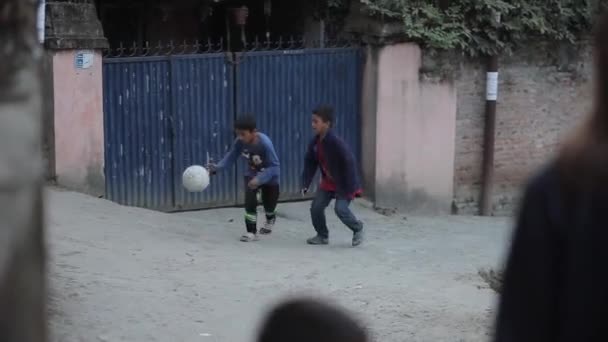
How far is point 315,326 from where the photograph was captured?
278 cm

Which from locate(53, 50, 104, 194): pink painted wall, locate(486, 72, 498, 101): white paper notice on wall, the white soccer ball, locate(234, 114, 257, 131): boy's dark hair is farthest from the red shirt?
locate(486, 72, 498, 101): white paper notice on wall

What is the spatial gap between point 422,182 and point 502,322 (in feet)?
38.3

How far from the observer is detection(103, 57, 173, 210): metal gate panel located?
12.2 meters

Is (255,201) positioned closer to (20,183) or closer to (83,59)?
(83,59)

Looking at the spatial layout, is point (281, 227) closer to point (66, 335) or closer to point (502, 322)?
point (66, 335)

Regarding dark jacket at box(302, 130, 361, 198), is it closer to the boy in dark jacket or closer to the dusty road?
the boy in dark jacket

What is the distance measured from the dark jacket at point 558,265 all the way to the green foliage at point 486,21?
11.2 metres

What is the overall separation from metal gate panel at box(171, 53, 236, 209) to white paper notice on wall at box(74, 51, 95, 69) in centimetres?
103

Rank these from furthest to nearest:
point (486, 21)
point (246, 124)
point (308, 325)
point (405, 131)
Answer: point (486, 21) < point (405, 131) < point (246, 124) < point (308, 325)

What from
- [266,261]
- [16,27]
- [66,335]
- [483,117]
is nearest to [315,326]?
[16,27]

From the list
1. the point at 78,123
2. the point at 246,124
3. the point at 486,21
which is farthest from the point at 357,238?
the point at 486,21

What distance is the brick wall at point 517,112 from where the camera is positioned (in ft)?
46.0

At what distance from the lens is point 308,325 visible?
9.14 ft

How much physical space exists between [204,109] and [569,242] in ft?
35.4
